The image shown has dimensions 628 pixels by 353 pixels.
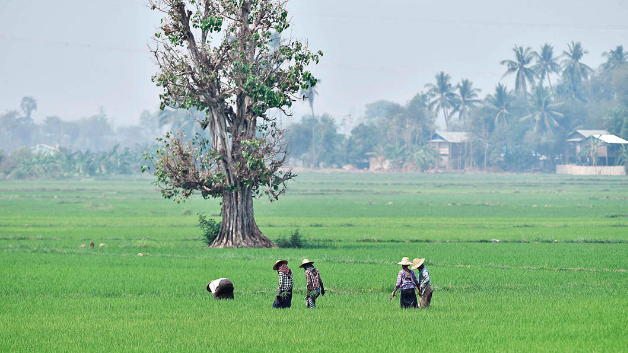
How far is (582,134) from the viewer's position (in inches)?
4732

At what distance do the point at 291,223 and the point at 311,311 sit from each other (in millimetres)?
28472

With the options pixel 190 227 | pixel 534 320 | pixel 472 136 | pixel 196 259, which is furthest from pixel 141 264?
pixel 472 136

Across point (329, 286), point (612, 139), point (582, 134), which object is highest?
point (582, 134)

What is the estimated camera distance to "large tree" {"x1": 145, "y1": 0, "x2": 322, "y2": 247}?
3080 cm

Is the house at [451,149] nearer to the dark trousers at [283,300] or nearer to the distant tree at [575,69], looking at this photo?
the distant tree at [575,69]

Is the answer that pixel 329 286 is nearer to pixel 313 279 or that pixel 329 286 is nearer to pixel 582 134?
pixel 313 279

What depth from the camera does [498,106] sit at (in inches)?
5615

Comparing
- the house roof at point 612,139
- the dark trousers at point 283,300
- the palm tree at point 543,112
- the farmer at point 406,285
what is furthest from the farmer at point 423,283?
the palm tree at point 543,112

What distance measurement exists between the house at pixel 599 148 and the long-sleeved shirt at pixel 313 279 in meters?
97.0

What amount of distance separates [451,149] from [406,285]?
125 m

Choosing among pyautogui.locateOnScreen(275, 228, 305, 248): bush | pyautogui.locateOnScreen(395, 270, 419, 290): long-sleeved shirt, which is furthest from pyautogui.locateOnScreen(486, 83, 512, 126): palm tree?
pyautogui.locateOnScreen(395, 270, 419, 290): long-sleeved shirt

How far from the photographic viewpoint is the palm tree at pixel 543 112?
13562cm

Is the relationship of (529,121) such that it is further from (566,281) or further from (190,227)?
(566,281)

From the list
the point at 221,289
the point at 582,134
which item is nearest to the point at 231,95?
the point at 221,289
